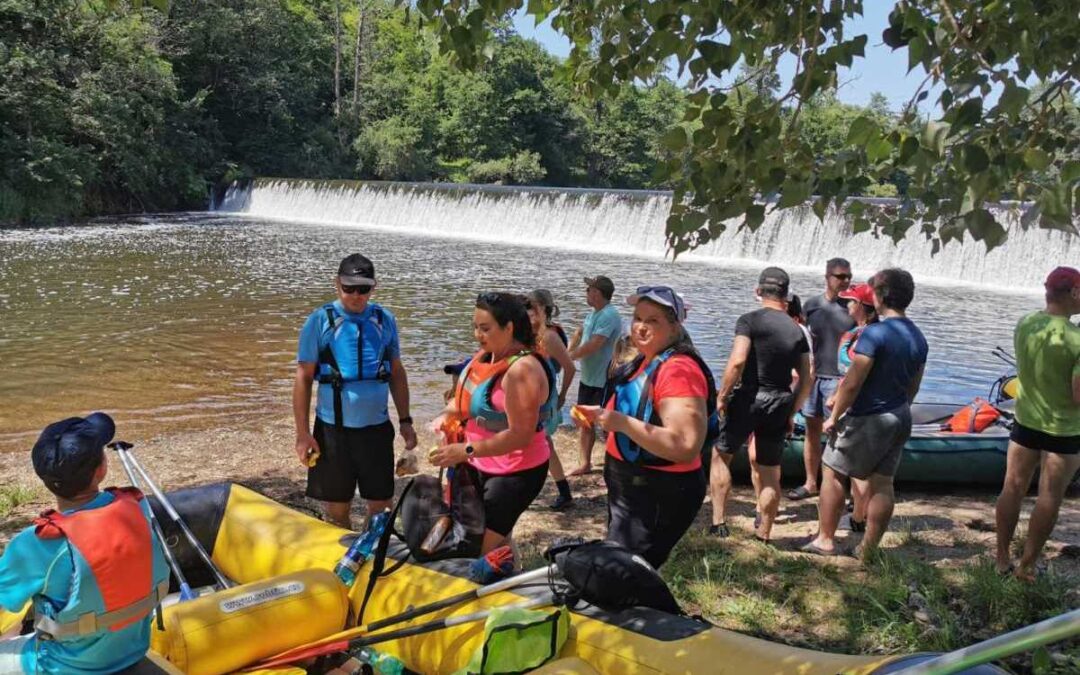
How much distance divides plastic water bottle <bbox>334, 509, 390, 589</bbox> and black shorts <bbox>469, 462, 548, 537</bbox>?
1.38ft

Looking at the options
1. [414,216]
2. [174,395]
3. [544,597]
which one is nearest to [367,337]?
[544,597]

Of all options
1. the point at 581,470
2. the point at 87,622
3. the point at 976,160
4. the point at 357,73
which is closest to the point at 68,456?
the point at 87,622

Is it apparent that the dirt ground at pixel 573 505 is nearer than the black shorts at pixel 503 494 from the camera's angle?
No

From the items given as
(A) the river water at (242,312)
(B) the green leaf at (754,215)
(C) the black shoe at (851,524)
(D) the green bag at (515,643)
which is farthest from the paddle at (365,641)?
(A) the river water at (242,312)

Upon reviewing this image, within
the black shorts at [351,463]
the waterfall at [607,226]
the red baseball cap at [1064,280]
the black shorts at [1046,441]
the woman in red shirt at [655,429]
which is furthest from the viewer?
the waterfall at [607,226]

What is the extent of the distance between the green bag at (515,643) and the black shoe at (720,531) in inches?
96.1

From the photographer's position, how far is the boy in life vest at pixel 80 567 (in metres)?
2.40

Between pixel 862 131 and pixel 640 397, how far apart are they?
1401mm

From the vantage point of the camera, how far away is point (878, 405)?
181 inches

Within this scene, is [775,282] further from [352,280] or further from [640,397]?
[352,280]

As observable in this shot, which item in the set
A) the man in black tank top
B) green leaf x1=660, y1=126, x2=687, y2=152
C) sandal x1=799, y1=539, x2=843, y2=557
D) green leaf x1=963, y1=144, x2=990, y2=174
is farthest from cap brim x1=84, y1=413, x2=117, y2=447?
sandal x1=799, y1=539, x2=843, y2=557

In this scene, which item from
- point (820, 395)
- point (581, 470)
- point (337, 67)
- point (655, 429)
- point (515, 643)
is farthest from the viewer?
point (337, 67)

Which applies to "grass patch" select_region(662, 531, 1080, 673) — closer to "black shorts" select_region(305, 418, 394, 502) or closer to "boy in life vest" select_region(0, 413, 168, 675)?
"black shorts" select_region(305, 418, 394, 502)

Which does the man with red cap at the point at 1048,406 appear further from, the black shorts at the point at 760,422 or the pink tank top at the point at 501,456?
the pink tank top at the point at 501,456
